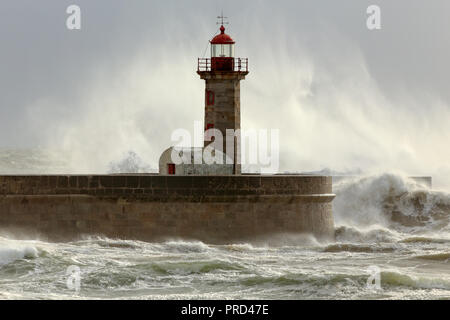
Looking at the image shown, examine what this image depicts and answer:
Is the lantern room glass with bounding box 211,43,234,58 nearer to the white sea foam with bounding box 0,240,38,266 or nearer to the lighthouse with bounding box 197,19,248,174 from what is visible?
the lighthouse with bounding box 197,19,248,174

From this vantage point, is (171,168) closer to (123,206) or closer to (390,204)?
(123,206)

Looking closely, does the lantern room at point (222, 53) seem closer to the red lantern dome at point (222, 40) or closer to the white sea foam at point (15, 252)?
the red lantern dome at point (222, 40)

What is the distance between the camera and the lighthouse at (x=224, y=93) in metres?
21.8

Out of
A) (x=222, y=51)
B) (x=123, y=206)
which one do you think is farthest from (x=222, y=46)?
(x=123, y=206)

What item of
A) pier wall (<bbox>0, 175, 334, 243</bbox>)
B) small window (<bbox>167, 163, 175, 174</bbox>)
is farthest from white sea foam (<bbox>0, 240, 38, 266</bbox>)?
small window (<bbox>167, 163, 175, 174</bbox>)

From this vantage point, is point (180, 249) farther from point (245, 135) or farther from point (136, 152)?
point (136, 152)

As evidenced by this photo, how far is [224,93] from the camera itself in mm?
21859

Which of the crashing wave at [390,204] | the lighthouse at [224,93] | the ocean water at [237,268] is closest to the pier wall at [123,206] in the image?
the ocean water at [237,268]

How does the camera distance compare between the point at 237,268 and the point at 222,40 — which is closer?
the point at 237,268

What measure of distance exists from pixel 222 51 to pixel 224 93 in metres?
0.82

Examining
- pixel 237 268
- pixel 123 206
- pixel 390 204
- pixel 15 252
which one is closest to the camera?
pixel 237 268

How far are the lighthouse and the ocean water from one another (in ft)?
9.99

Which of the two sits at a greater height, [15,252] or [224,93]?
[224,93]
